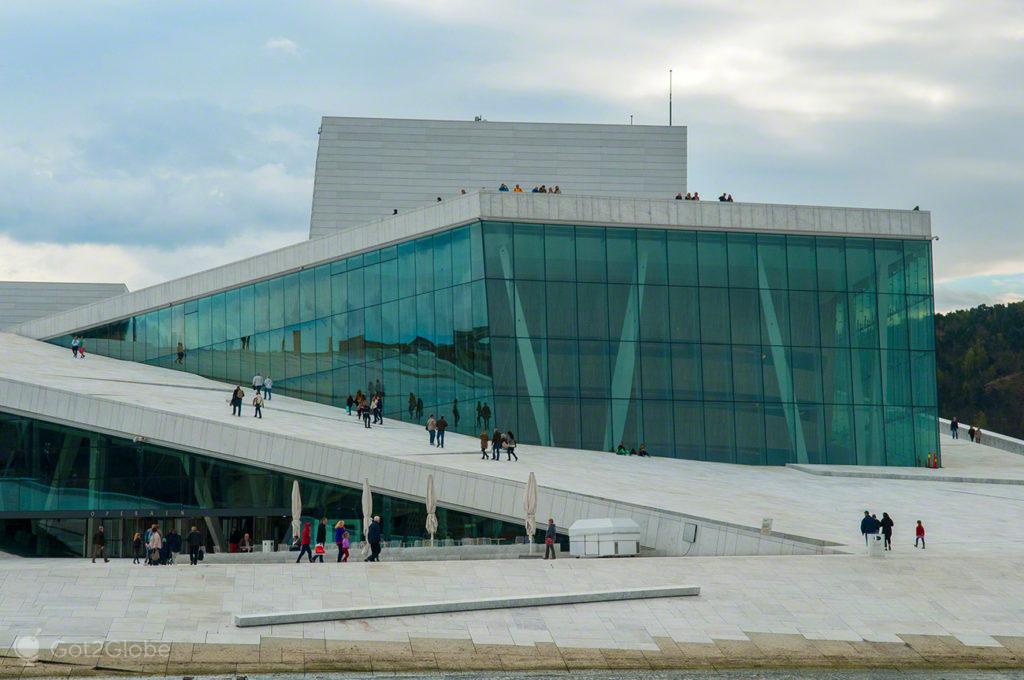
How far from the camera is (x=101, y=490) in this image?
41625 millimetres

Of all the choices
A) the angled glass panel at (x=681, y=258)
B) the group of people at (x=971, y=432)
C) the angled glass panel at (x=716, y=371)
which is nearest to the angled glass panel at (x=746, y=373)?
the angled glass panel at (x=716, y=371)

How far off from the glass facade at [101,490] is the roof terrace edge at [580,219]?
45.6 feet

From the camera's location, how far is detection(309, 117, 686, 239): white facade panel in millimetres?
67750

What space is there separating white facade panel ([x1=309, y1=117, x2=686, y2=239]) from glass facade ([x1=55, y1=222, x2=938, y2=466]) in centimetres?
1413

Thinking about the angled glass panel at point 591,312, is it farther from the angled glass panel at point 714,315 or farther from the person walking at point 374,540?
the person walking at point 374,540

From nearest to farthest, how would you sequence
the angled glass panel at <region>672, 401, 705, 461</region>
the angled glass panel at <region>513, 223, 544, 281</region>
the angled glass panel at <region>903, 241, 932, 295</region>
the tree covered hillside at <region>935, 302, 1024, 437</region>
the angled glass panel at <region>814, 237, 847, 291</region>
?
the angled glass panel at <region>513, 223, 544, 281</region>
the angled glass panel at <region>672, 401, 705, 461</region>
the angled glass panel at <region>814, 237, 847, 291</region>
the angled glass panel at <region>903, 241, 932, 295</region>
the tree covered hillside at <region>935, 302, 1024, 437</region>

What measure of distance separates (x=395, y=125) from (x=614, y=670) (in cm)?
4885

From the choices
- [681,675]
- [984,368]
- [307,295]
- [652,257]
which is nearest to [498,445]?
[652,257]

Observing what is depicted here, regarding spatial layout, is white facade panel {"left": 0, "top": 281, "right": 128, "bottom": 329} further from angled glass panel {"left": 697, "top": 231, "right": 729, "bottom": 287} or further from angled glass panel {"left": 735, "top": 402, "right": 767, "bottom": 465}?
angled glass panel {"left": 735, "top": 402, "right": 767, "bottom": 465}

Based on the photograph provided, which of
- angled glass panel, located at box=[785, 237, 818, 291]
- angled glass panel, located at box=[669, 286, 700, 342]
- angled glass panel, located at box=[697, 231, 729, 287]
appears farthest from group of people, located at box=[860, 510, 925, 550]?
angled glass panel, located at box=[785, 237, 818, 291]

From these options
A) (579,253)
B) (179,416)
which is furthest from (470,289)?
(179,416)

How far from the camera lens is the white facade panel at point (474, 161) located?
67.8 meters

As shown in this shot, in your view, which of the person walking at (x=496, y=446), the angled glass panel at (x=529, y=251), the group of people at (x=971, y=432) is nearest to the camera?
the person walking at (x=496, y=446)

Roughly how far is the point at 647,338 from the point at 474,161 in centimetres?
2106
